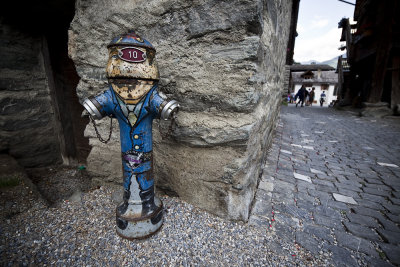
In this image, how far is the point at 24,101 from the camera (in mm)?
2186

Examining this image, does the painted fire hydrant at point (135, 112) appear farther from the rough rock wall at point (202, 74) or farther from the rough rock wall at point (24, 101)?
the rough rock wall at point (24, 101)

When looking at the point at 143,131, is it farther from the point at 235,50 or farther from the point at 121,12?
the point at 121,12

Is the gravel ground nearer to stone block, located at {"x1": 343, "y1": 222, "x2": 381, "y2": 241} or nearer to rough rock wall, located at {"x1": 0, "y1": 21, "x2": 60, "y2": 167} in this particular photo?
stone block, located at {"x1": 343, "y1": 222, "x2": 381, "y2": 241}

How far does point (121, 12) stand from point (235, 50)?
36.7 inches

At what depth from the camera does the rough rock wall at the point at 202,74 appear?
1225mm

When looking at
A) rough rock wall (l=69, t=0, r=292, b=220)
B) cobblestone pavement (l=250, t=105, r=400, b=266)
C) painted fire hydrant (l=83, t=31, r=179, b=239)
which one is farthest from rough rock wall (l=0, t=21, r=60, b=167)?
cobblestone pavement (l=250, t=105, r=400, b=266)

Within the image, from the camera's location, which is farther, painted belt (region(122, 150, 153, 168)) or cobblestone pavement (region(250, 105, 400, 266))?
cobblestone pavement (region(250, 105, 400, 266))

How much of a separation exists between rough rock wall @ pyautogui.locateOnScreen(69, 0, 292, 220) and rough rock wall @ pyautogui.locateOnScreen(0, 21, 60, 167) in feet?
3.46

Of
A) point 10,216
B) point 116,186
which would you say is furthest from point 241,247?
point 10,216

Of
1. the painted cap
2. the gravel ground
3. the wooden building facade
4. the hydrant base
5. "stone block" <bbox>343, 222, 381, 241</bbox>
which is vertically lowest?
"stone block" <bbox>343, 222, 381, 241</bbox>

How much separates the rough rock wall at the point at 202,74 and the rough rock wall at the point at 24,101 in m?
1.05

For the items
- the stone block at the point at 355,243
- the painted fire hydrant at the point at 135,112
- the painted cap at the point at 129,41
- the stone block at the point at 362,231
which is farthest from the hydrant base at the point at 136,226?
the stone block at the point at 362,231

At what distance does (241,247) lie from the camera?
127 cm

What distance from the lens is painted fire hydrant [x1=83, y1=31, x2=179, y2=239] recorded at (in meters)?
1.04
